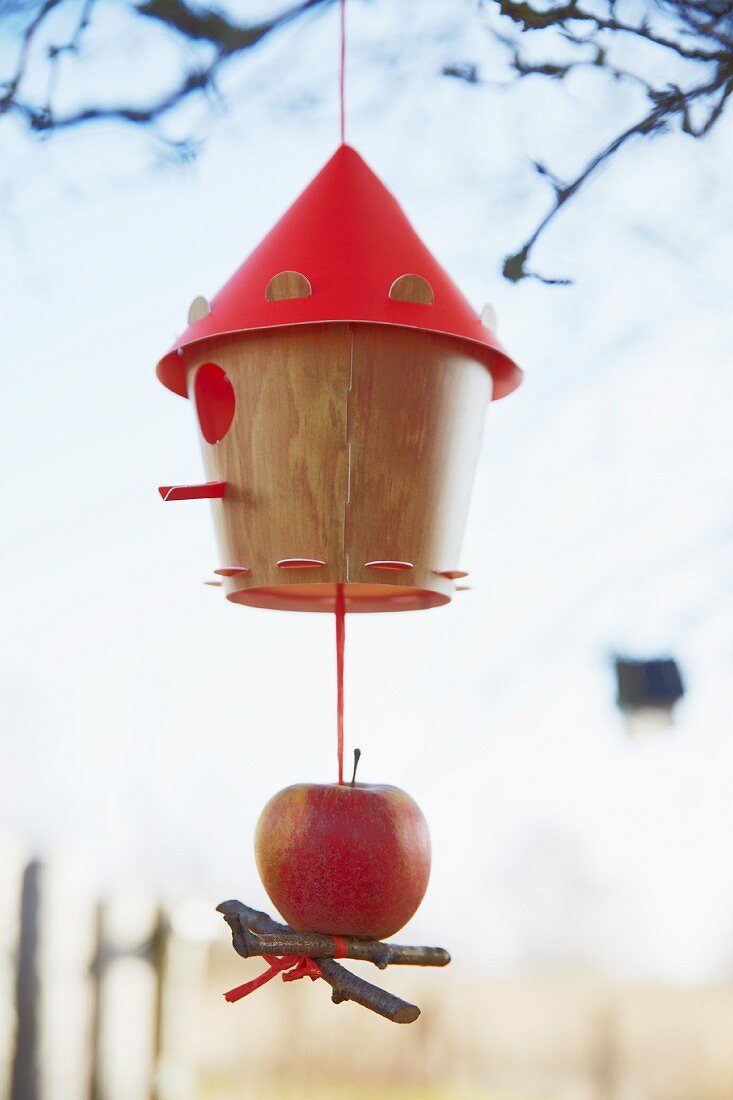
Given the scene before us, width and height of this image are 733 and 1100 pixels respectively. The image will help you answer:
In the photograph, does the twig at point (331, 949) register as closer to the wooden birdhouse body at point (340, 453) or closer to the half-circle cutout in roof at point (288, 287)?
the wooden birdhouse body at point (340, 453)

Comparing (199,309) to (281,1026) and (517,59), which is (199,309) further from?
(281,1026)

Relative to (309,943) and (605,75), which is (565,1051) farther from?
(605,75)

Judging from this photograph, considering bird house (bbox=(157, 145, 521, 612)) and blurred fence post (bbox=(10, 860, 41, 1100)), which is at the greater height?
bird house (bbox=(157, 145, 521, 612))

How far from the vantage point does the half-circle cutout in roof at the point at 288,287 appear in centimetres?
94

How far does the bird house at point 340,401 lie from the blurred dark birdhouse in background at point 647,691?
39.0 inches

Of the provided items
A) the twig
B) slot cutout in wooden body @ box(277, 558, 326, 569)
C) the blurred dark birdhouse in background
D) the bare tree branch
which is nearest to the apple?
the twig

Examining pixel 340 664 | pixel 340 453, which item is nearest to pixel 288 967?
pixel 340 664

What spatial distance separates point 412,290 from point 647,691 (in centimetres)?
117

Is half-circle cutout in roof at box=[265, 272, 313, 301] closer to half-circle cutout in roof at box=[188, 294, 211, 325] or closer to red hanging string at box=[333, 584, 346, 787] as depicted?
half-circle cutout in roof at box=[188, 294, 211, 325]

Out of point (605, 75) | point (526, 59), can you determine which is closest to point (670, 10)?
point (605, 75)

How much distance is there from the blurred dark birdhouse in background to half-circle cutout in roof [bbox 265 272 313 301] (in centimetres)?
118

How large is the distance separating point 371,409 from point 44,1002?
137 cm

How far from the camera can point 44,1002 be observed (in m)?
1.87

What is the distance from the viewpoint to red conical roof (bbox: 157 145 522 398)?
3.08ft
